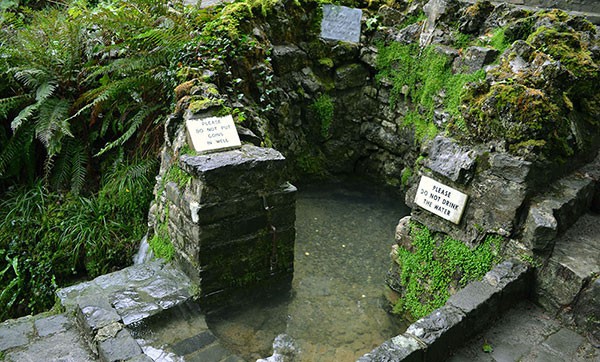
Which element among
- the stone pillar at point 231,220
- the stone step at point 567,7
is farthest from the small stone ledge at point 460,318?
the stone step at point 567,7

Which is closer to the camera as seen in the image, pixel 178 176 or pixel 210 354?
pixel 210 354

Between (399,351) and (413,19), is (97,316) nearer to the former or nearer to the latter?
(399,351)

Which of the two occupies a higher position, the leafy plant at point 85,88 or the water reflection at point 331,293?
the leafy plant at point 85,88

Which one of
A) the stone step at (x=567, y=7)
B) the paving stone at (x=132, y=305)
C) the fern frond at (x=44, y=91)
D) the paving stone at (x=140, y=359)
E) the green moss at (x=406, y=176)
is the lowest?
the paving stone at (x=132, y=305)

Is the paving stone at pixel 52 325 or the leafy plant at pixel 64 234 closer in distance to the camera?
the paving stone at pixel 52 325

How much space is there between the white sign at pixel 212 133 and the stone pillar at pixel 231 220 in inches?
4.2

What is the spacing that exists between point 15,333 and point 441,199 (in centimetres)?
355

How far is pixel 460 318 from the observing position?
120 inches

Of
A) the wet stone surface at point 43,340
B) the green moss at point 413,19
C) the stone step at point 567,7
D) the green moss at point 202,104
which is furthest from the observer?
the green moss at point 413,19

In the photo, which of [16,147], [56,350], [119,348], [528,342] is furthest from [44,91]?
[528,342]

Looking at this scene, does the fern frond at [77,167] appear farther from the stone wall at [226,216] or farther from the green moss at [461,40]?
the green moss at [461,40]

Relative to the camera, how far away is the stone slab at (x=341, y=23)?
269 inches

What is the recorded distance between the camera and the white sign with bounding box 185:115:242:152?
12.4ft

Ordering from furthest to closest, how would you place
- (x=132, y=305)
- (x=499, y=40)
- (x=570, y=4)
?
1. (x=570, y=4)
2. (x=499, y=40)
3. (x=132, y=305)
